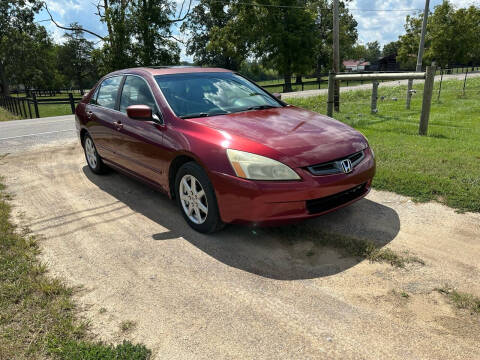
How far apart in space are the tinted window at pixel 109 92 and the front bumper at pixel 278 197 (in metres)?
2.48

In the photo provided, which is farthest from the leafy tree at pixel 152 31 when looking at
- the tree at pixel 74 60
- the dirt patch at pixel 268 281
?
the tree at pixel 74 60

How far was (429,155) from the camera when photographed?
5.88 meters

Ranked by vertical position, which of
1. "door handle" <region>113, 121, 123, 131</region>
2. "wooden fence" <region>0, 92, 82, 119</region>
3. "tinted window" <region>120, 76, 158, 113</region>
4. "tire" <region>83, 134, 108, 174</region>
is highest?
"tinted window" <region>120, 76, 158, 113</region>

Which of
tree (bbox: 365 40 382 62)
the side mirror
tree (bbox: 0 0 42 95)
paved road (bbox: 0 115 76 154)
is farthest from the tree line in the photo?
tree (bbox: 365 40 382 62)

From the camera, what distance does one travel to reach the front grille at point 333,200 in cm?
328

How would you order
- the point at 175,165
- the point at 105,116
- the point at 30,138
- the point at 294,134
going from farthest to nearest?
the point at 30,138 → the point at 105,116 → the point at 175,165 → the point at 294,134

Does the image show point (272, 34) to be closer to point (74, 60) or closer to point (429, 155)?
point (429, 155)

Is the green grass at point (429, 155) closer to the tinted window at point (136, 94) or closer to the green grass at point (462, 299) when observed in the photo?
the green grass at point (462, 299)

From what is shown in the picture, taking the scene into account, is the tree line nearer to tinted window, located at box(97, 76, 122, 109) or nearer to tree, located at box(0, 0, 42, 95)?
tree, located at box(0, 0, 42, 95)

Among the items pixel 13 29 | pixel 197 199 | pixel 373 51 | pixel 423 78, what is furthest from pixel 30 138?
pixel 373 51

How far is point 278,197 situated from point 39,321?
1.91 m

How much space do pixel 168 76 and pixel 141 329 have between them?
9.82ft

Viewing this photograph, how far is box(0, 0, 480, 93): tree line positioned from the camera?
71.2ft

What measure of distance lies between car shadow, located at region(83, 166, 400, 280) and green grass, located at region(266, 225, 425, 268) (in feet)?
0.07
